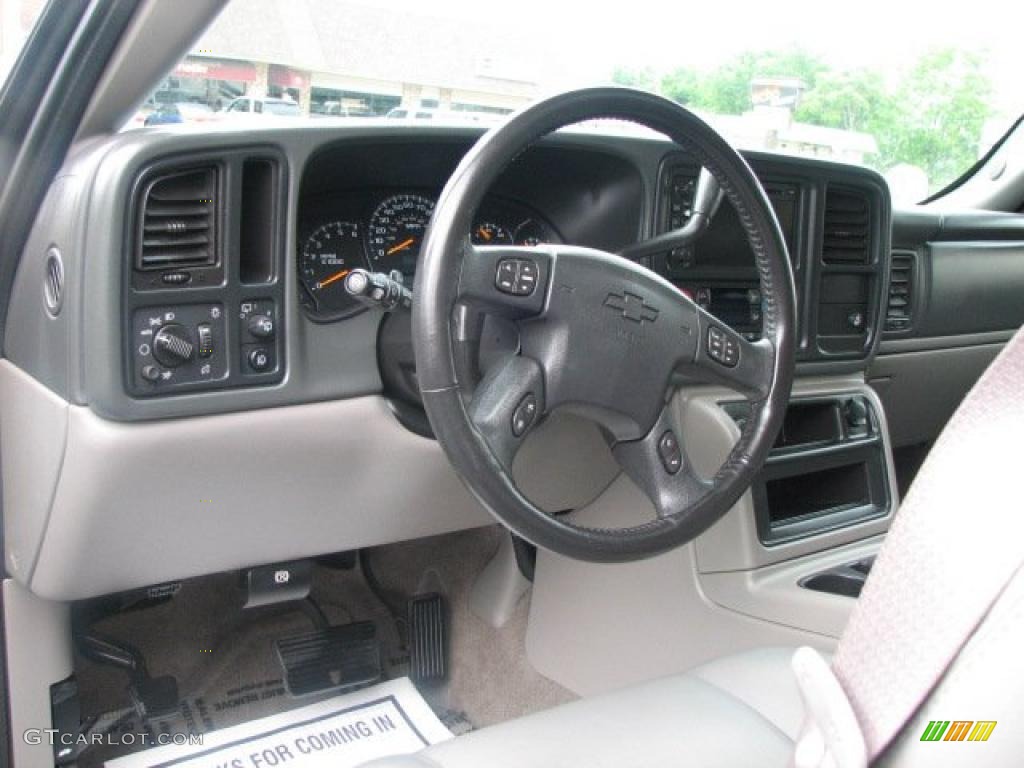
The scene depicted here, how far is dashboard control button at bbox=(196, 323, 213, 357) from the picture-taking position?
1465 millimetres

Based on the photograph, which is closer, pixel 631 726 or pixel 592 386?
pixel 631 726

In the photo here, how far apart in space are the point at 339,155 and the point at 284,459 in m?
0.44

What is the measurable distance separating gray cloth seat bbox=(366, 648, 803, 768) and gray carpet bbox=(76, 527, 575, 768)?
0.88 metres

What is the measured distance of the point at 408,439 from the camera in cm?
170

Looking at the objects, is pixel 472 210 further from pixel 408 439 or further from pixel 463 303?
pixel 408 439

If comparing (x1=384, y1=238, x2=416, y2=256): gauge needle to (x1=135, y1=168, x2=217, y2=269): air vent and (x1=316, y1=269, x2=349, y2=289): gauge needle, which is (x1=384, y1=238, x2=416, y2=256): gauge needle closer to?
(x1=316, y1=269, x2=349, y2=289): gauge needle

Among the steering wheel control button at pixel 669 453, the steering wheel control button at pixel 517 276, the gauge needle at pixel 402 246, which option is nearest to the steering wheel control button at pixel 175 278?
the gauge needle at pixel 402 246

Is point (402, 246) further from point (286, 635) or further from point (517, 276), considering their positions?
point (286, 635)

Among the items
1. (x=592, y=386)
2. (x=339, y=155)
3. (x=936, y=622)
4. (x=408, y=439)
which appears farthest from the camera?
(x=408, y=439)

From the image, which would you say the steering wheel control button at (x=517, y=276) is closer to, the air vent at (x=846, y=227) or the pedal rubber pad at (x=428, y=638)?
the air vent at (x=846, y=227)

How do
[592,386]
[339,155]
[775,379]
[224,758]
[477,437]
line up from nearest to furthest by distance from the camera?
[477,437]
[592,386]
[775,379]
[339,155]
[224,758]

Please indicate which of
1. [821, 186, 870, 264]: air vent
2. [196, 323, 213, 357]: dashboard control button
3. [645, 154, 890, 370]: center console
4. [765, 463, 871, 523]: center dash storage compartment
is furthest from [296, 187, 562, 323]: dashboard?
[765, 463, 871, 523]: center dash storage compartment

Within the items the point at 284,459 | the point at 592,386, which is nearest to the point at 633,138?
the point at 592,386

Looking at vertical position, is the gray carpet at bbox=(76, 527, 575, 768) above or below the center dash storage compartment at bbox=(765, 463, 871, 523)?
below
